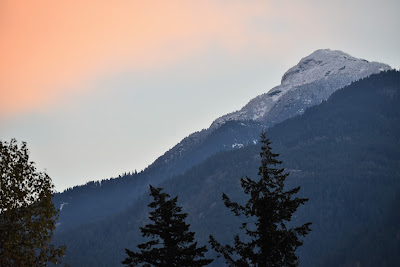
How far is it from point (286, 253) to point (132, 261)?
960cm

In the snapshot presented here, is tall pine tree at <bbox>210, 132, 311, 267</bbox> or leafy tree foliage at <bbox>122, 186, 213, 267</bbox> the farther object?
leafy tree foliage at <bbox>122, 186, 213, 267</bbox>

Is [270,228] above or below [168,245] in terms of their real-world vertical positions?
below

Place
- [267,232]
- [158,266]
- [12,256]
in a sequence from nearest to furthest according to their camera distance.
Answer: [12,256]
[267,232]
[158,266]

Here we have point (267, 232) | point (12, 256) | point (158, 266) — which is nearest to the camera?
point (12, 256)

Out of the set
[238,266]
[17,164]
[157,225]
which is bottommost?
[238,266]

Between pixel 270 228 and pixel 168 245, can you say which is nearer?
pixel 270 228

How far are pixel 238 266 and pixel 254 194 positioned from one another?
3922 mm

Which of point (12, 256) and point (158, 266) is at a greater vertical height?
point (12, 256)

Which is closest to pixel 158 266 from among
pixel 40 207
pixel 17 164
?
pixel 40 207

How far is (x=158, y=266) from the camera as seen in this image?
3450 cm

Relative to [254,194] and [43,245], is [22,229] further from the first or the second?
[254,194]

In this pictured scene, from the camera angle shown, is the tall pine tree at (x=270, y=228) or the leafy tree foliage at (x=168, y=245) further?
the leafy tree foliage at (x=168, y=245)

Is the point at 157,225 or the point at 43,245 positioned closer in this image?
the point at 43,245

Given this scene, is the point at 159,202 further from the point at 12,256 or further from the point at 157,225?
the point at 12,256
